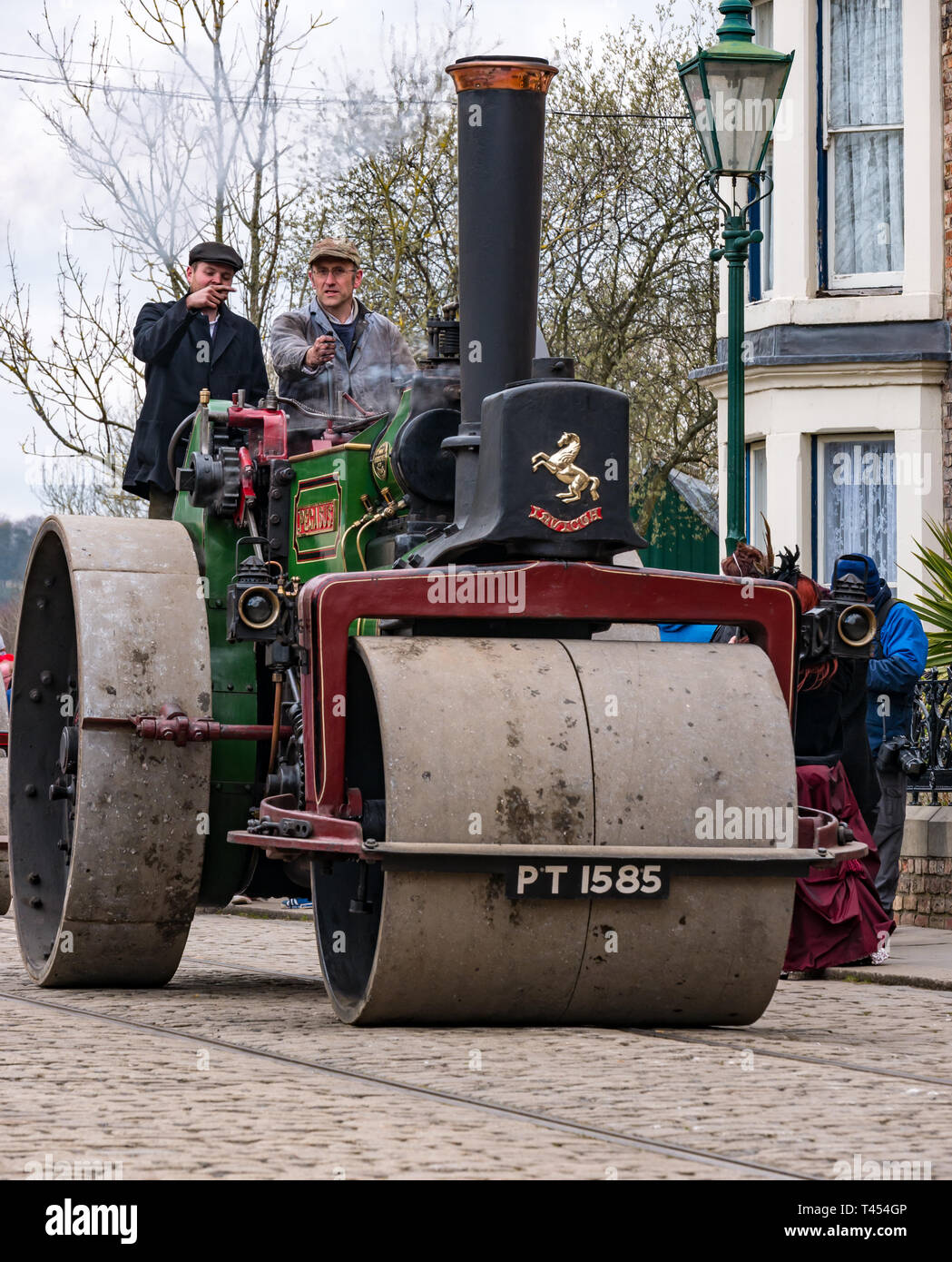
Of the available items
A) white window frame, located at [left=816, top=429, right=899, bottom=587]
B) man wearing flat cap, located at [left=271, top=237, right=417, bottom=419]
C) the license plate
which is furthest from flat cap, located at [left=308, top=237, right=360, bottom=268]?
white window frame, located at [left=816, top=429, right=899, bottom=587]

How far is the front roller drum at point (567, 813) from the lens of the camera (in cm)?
671

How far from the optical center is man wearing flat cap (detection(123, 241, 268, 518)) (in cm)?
954

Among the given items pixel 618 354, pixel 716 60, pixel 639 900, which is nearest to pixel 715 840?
pixel 639 900

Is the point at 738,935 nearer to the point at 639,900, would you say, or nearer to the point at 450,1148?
the point at 639,900

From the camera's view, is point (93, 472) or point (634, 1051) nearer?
point (634, 1051)

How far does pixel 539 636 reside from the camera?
7445 mm

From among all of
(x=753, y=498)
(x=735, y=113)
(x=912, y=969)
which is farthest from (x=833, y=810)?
(x=753, y=498)

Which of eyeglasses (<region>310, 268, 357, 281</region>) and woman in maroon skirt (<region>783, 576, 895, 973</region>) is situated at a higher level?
eyeglasses (<region>310, 268, 357, 281</region>)

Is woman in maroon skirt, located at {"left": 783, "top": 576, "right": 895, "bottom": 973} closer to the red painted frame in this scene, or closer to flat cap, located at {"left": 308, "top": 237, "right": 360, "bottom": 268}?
flat cap, located at {"left": 308, "top": 237, "right": 360, "bottom": 268}

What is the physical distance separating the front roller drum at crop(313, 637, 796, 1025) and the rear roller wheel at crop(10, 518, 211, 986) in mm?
1279

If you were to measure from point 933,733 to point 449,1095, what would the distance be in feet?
24.2

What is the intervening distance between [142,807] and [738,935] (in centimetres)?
226

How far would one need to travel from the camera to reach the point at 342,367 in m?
9.02

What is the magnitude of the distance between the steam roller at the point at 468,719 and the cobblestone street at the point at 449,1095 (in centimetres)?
26
